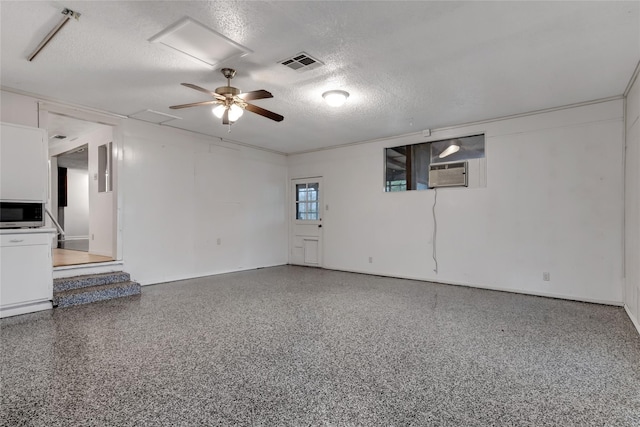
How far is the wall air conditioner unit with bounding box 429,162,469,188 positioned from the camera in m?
5.38

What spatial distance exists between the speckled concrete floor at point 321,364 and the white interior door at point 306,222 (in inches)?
125

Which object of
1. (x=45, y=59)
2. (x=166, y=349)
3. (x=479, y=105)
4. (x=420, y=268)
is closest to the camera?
(x=166, y=349)

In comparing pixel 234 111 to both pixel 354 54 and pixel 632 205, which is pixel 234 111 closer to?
pixel 354 54

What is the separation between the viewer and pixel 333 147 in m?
7.09

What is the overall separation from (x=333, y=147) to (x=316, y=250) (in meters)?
2.34

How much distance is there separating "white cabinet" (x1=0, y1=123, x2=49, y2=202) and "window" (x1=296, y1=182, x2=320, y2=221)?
4.76 metres

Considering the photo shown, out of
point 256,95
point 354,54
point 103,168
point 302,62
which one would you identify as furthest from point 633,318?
point 103,168

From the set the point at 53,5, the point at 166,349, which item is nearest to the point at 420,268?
the point at 166,349

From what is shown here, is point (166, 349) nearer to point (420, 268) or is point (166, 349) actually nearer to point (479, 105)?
point (420, 268)

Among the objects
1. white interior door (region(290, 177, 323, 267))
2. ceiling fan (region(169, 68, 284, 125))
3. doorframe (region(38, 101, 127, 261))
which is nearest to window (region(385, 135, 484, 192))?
white interior door (region(290, 177, 323, 267))

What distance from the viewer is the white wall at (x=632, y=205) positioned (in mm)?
3365

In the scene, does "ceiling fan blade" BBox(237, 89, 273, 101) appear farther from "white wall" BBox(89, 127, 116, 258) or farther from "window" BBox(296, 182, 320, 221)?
"window" BBox(296, 182, 320, 221)

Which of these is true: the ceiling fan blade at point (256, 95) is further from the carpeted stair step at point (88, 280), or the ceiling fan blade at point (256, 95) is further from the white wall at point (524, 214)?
the white wall at point (524, 214)

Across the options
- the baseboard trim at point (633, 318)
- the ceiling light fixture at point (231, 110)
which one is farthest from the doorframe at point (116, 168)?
the baseboard trim at point (633, 318)
